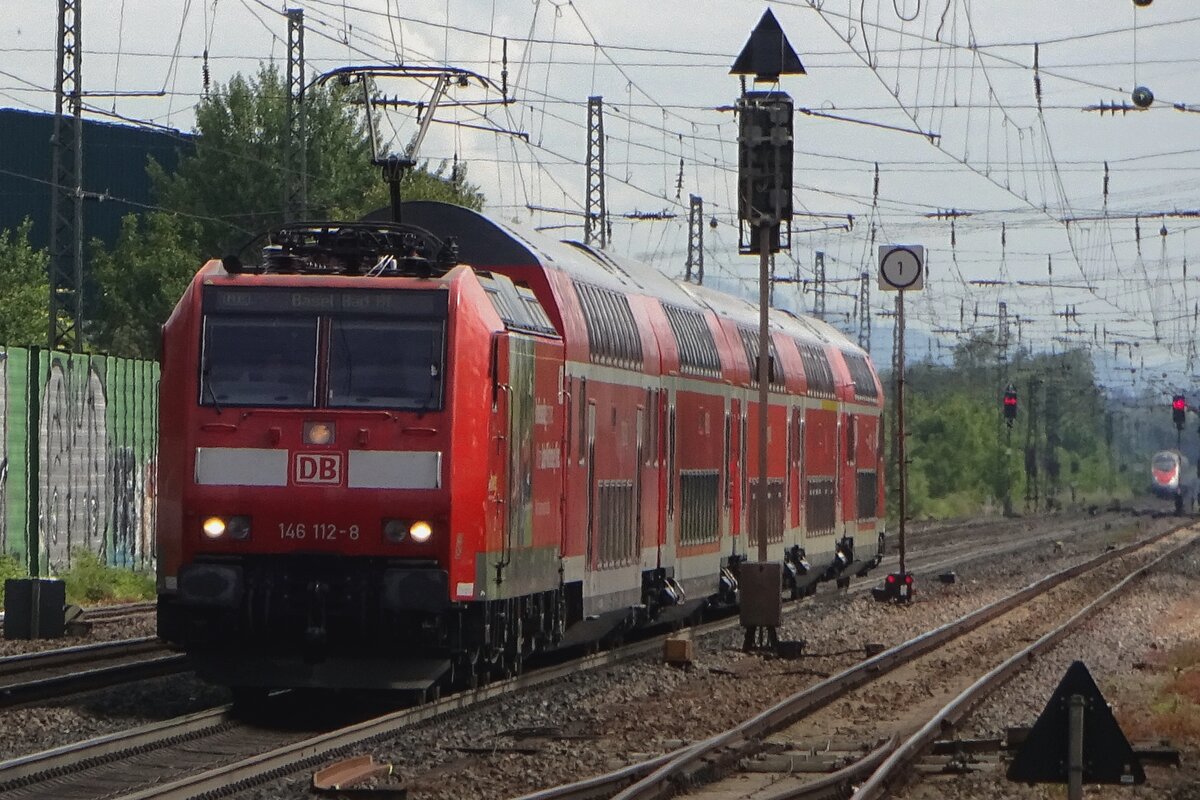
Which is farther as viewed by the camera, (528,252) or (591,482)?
(591,482)

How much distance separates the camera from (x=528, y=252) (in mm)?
17953

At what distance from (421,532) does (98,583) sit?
50.7 ft

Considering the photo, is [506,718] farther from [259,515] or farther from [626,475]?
[626,475]

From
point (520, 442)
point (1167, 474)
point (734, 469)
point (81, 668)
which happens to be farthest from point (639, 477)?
point (1167, 474)

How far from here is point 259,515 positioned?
48.5 ft

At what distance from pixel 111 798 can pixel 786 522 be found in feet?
59.5

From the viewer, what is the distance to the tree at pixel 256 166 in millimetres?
67812

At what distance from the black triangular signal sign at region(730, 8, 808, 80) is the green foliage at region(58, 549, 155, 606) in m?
11.8

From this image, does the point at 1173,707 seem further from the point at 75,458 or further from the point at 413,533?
the point at 75,458

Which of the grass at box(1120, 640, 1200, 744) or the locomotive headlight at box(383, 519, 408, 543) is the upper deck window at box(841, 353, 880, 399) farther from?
the locomotive headlight at box(383, 519, 408, 543)

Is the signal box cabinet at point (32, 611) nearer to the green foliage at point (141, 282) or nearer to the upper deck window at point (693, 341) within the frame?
the upper deck window at point (693, 341)

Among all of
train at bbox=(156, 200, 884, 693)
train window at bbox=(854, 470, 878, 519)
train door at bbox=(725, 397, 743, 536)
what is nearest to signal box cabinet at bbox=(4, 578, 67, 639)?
train at bbox=(156, 200, 884, 693)

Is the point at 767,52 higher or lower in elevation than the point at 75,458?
higher

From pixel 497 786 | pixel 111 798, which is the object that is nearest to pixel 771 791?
pixel 497 786
